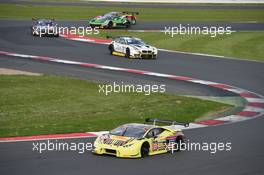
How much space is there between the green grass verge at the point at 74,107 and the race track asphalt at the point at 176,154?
234cm

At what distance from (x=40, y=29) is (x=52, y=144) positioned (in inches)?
1267

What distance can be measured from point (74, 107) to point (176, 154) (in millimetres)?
8452

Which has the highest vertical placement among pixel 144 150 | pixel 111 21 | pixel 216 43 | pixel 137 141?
pixel 111 21

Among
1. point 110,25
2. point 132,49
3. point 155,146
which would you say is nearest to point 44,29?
point 110,25

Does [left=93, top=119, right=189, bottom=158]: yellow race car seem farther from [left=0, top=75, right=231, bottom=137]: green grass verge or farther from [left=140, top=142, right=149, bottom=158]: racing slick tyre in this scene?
[left=0, top=75, right=231, bottom=137]: green grass verge

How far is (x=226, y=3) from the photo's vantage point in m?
83.6

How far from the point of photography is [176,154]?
2062 cm

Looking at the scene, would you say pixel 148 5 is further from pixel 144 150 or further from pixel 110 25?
pixel 144 150

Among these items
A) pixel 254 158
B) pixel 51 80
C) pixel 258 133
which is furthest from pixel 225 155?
pixel 51 80

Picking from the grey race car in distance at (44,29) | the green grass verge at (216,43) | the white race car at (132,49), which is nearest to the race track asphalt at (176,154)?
the white race car at (132,49)

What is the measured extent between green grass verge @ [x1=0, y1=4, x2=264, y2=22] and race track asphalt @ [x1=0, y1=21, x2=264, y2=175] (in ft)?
76.9

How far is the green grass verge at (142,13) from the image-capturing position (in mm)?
67938

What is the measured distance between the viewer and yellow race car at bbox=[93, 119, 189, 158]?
1980 cm

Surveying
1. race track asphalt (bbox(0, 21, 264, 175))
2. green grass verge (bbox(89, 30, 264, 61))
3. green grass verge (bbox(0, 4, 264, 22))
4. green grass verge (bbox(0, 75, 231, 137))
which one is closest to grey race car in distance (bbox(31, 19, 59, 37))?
green grass verge (bbox(89, 30, 264, 61))
